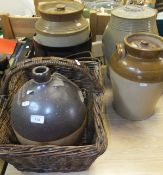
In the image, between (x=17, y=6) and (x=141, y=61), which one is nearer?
(x=141, y=61)

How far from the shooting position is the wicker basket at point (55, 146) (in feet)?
1.79

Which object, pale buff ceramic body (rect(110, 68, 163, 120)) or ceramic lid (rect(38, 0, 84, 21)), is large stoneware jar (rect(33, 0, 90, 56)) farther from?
pale buff ceramic body (rect(110, 68, 163, 120))

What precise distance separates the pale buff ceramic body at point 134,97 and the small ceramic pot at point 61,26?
0.18m

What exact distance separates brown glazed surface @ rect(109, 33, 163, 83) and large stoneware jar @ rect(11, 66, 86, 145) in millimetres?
182

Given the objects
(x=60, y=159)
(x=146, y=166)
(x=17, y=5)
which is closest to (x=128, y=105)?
(x=146, y=166)

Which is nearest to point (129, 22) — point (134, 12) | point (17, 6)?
point (134, 12)

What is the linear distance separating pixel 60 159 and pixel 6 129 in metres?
0.20

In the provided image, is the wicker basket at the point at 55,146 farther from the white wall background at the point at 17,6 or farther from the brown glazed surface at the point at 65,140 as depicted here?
the white wall background at the point at 17,6

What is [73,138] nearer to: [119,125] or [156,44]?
[119,125]

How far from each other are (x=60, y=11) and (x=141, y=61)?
1.07ft

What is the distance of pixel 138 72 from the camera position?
677mm

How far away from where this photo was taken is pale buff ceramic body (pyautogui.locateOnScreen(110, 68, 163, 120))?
27.8 inches

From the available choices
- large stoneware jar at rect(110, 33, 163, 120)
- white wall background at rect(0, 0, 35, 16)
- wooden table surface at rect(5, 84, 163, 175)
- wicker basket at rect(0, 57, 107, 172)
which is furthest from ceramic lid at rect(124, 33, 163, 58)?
white wall background at rect(0, 0, 35, 16)

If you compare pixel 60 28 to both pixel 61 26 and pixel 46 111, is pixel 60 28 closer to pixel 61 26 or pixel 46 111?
pixel 61 26
